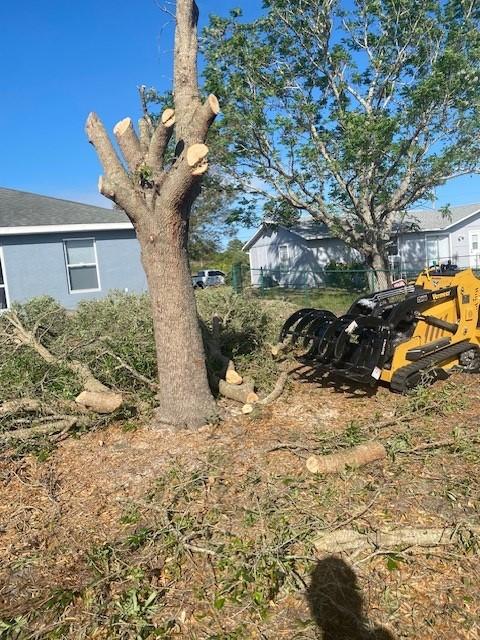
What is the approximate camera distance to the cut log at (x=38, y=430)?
4609mm

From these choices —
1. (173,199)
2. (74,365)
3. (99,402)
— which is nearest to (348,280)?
(74,365)

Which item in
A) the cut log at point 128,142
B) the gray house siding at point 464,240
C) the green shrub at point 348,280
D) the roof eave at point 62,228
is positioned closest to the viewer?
the cut log at point 128,142

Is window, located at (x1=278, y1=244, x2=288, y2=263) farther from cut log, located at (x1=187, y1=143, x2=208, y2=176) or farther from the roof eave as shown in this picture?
cut log, located at (x1=187, y1=143, x2=208, y2=176)

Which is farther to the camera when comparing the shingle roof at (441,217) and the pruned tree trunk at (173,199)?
the shingle roof at (441,217)

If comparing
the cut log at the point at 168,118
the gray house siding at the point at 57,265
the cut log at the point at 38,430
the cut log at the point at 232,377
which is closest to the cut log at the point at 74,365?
the cut log at the point at 38,430

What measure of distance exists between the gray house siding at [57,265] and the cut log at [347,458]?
11.2 m

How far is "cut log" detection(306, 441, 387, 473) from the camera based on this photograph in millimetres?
3775

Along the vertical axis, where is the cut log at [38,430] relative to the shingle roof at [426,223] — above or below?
below

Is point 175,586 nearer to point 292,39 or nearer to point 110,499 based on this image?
point 110,499

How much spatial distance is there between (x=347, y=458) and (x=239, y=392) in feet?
6.28

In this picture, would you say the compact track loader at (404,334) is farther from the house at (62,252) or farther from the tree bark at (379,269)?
the house at (62,252)

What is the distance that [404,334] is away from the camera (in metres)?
5.89

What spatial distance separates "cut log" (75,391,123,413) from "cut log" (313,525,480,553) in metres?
2.77

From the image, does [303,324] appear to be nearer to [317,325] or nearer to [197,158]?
[317,325]
